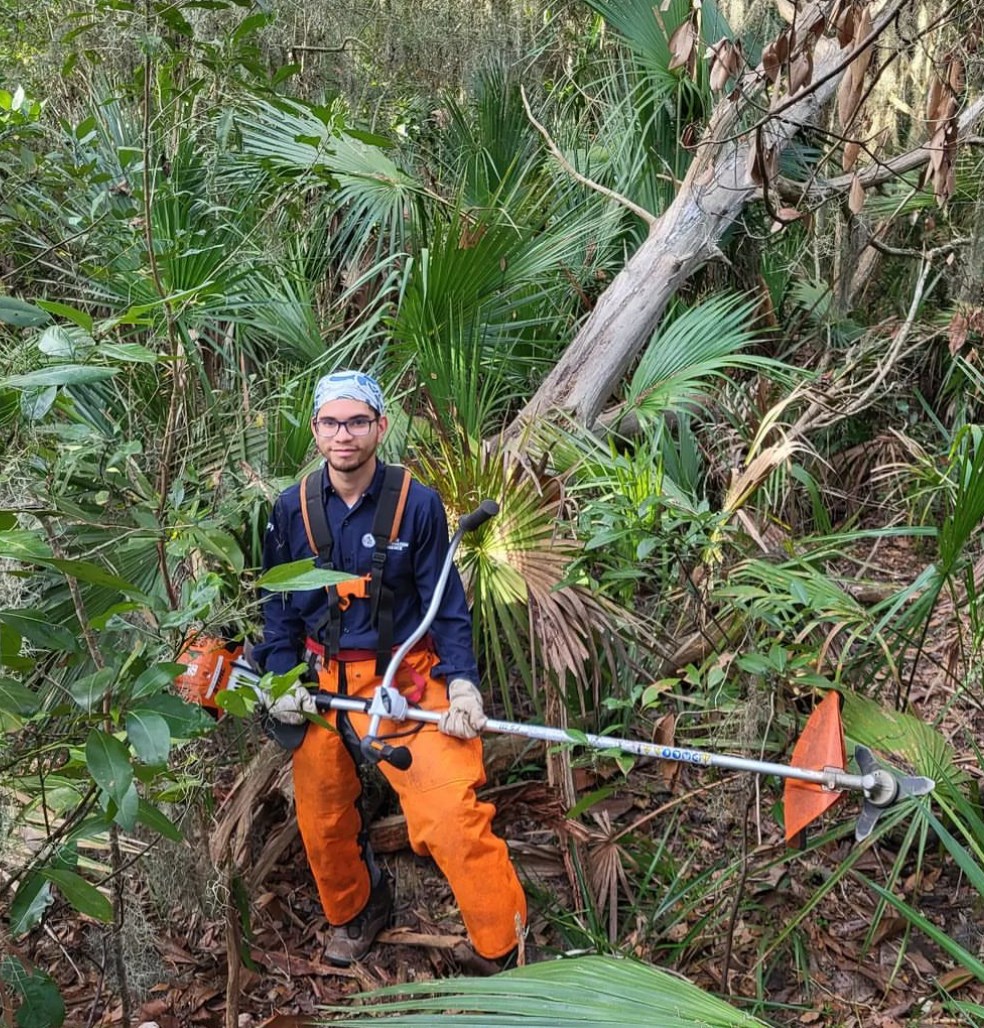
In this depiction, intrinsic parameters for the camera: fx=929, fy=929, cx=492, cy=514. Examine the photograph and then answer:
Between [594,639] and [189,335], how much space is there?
1684 millimetres

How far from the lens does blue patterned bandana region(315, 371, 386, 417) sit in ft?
9.54

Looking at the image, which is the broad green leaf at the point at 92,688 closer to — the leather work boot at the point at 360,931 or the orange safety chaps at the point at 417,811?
the orange safety chaps at the point at 417,811

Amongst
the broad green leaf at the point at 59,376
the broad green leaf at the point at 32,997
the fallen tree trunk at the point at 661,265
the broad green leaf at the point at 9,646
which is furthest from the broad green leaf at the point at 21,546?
the fallen tree trunk at the point at 661,265

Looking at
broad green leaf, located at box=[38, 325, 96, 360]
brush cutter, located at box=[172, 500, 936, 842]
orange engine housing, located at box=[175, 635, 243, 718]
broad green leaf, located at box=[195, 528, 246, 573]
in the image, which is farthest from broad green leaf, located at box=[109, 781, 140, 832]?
orange engine housing, located at box=[175, 635, 243, 718]

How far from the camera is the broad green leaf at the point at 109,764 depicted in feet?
4.74

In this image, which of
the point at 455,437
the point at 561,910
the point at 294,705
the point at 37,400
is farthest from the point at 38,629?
the point at 561,910

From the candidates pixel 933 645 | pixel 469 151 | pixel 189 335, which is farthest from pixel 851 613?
pixel 469 151

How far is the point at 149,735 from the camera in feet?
4.90

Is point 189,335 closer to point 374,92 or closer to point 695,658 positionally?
point 695,658

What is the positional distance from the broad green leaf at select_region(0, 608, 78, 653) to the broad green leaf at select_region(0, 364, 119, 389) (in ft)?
1.22

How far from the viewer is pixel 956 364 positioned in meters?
5.33

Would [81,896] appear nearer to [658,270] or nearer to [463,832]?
[463,832]

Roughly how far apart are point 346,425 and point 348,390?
0.36 feet

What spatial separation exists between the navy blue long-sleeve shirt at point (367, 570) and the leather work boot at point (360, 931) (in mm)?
880
